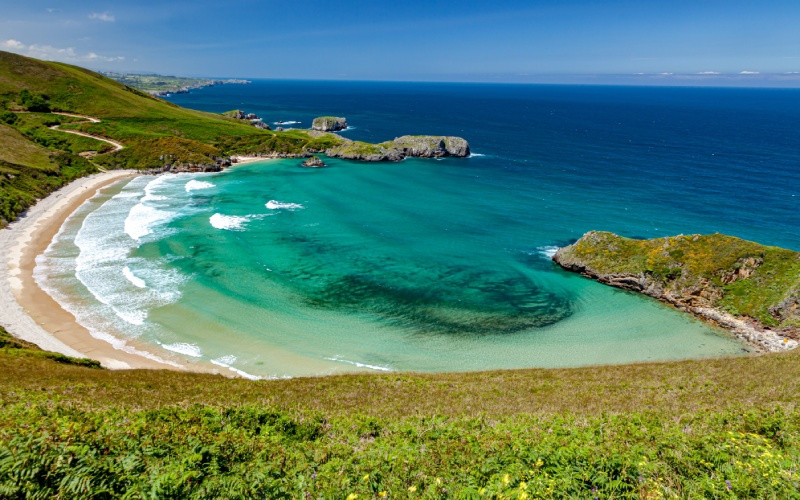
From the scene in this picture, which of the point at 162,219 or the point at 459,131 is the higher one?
the point at 459,131

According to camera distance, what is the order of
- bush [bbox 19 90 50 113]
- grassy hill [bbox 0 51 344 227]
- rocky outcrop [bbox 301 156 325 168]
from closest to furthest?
grassy hill [bbox 0 51 344 227]
rocky outcrop [bbox 301 156 325 168]
bush [bbox 19 90 50 113]

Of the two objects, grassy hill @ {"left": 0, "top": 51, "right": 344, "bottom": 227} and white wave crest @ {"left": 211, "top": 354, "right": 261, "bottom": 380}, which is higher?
grassy hill @ {"left": 0, "top": 51, "right": 344, "bottom": 227}

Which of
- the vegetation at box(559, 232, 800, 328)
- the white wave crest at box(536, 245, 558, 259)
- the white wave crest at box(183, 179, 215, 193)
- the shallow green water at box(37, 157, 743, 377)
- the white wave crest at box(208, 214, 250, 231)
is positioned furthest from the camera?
the white wave crest at box(183, 179, 215, 193)

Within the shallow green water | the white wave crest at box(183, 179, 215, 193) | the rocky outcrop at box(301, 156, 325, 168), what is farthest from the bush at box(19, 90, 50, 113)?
the rocky outcrop at box(301, 156, 325, 168)

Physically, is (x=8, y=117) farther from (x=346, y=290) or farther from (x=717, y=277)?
(x=717, y=277)

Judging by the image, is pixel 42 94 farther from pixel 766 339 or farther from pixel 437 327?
pixel 766 339

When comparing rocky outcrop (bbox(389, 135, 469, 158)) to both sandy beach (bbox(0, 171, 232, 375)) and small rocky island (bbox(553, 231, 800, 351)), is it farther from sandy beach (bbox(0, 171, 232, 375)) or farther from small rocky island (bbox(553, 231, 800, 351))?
sandy beach (bbox(0, 171, 232, 375))

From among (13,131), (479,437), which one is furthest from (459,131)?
(479,437)
